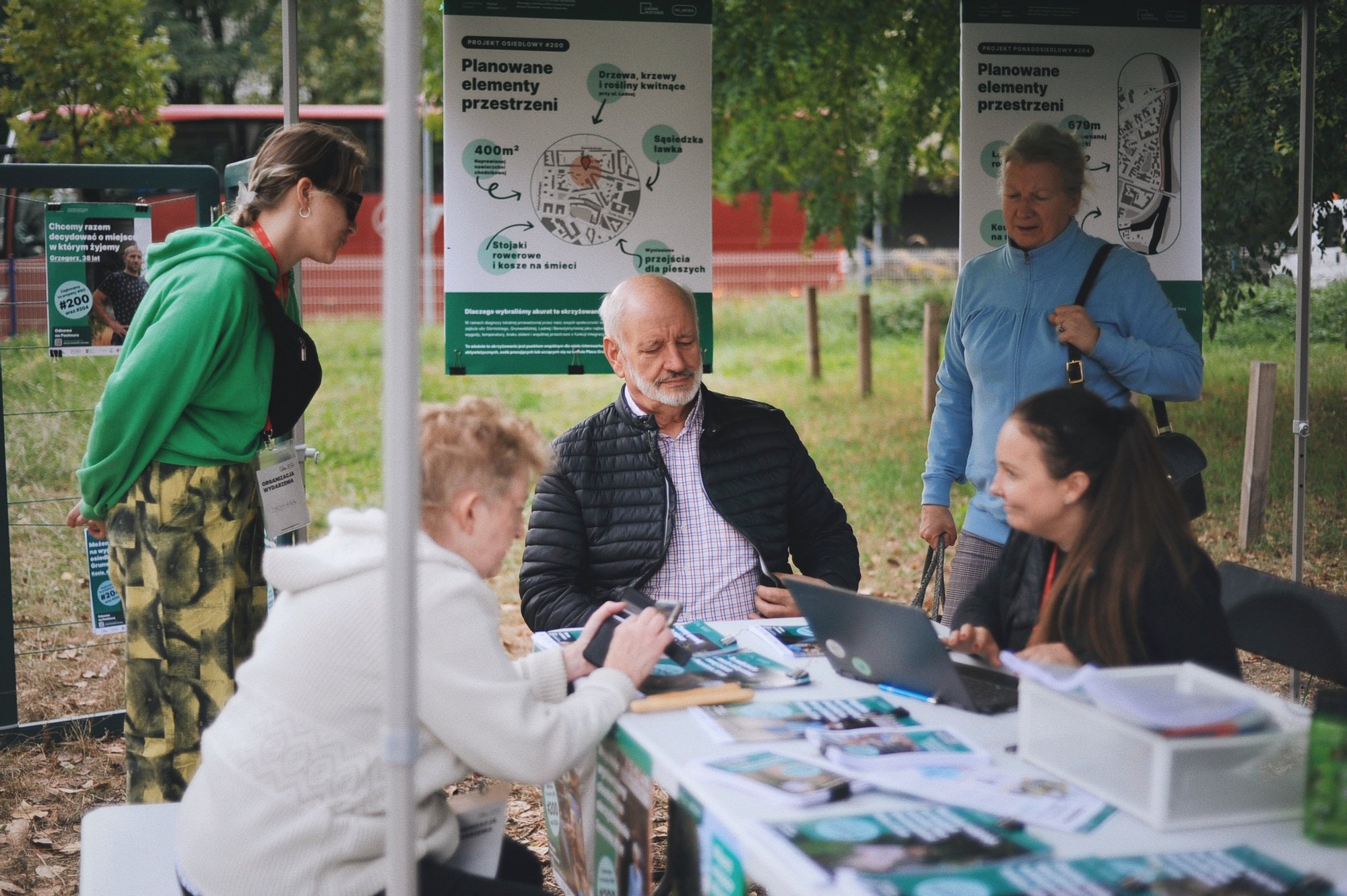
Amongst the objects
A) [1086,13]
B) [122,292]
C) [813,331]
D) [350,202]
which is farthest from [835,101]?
[350,202]

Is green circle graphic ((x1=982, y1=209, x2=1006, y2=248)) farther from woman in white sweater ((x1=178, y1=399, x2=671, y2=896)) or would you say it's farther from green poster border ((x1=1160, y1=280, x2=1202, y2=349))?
woman in white sweater ((x1=178, y1=399, x2=671, y2=896))

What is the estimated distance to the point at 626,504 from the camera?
3.25 meters

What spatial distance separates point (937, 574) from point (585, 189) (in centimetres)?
163

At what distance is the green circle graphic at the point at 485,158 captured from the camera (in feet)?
13.3

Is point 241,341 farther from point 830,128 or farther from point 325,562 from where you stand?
point 830,128

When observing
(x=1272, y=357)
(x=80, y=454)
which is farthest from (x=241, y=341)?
(x=1272, y=357)

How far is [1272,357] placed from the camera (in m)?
7.32

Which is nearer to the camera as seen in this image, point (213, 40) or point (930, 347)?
point (930, 347)

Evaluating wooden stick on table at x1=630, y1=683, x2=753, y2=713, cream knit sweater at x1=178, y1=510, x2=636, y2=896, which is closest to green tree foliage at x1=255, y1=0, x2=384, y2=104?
wooden stick on table at x1=630, y1=683, x2=753, y2=713

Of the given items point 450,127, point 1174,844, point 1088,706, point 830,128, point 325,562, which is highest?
point 830,128

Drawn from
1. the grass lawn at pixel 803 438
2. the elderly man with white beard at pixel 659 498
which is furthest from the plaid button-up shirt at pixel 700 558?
the grass lawn at pixel 803 438

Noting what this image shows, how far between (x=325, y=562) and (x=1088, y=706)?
1.14 meters

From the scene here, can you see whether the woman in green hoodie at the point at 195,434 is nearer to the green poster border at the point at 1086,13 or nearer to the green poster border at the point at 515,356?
the green poster border at the point at 515,356

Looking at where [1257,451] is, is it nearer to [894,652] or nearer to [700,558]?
[700,558]
